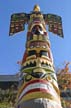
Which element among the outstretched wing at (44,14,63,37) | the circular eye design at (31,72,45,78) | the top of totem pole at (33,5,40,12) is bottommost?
the circular eye design at (31,72,45,78)

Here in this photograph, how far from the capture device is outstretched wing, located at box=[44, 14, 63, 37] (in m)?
14.9

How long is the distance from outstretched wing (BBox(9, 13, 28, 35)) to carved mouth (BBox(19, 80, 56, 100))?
494 centimetres

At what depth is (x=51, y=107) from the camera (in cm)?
952

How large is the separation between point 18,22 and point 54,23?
1.79 m

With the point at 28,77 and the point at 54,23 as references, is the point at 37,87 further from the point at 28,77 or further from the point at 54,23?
the point at 54,23

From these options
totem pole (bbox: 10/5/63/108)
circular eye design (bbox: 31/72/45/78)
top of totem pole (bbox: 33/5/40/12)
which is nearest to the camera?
totem pole (bbox: 10/5/63/108)

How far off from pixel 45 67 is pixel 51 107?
1833 millimetres

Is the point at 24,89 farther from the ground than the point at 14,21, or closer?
closer

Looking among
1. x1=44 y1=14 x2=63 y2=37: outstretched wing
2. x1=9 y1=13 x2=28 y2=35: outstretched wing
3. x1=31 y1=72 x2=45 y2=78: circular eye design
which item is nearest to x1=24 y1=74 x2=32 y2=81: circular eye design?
x1=31 y1=72 x2=45 y2=78: circular eye design

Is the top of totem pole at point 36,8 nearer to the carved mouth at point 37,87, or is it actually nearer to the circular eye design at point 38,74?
the circular eye design at point 38,74

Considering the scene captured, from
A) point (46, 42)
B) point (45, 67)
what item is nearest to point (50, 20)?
point (46, 42)

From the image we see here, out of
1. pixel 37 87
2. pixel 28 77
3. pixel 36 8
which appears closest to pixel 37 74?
pixel 28 77

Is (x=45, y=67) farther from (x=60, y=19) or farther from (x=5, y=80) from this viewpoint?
(x=5, y=80)

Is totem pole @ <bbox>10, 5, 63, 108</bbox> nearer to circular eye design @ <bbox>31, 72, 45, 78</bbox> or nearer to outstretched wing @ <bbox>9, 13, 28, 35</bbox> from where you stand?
circular eye design @ <bbox>31, 72, 45, 78</bbox>
